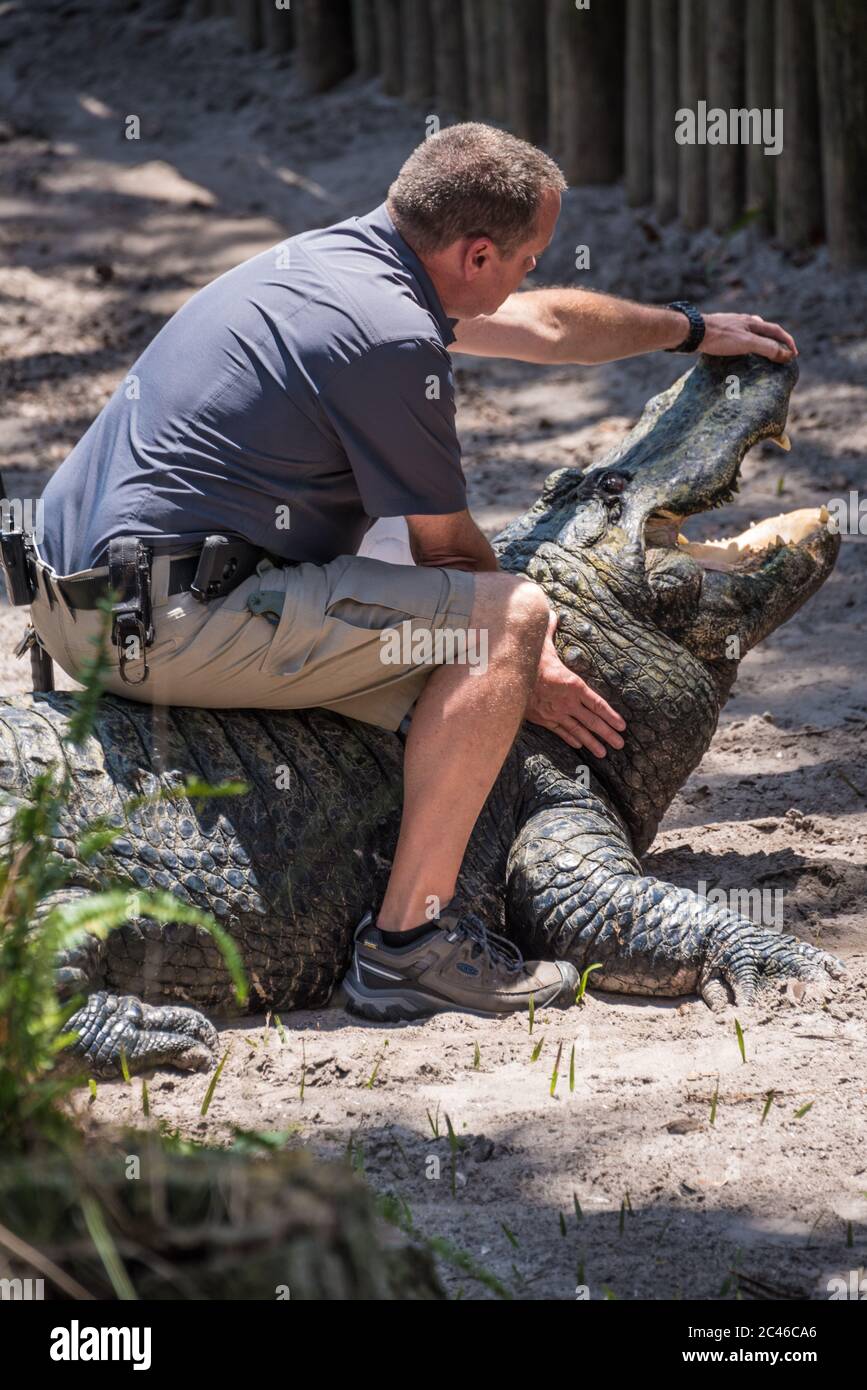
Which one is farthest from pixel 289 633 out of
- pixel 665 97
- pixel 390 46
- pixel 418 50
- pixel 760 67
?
pixel 390 46

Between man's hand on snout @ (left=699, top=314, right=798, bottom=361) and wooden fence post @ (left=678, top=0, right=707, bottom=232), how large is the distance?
3.29 metres

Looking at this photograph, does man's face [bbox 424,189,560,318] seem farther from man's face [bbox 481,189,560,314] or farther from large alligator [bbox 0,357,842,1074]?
large alligator [bbox 0,357,842,1074]

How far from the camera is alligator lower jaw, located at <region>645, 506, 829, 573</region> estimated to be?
163 inches

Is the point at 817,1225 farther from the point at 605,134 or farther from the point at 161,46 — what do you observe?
the point at 161,46

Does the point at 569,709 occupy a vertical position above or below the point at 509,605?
below

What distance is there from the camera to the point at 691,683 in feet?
13.3

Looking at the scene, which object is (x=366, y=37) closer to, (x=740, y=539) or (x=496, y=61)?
(x=496, y=61)

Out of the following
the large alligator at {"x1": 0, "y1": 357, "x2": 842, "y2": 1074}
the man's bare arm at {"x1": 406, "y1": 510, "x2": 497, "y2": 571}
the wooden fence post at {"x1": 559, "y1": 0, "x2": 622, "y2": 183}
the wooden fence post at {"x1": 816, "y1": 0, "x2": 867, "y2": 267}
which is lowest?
the large alligator at {"x1": 0, "y1": 357, "x2": 842, "y2": 1074}

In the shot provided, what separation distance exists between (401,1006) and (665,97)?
547 centimetres

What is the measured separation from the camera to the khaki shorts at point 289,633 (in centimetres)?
323

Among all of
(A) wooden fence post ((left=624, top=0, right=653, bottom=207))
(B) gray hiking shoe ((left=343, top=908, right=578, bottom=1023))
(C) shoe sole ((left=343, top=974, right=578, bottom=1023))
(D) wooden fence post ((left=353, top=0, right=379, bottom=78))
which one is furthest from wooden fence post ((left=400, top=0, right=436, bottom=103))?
(C) shoe sole ((left=343, top=974, right=578, bottom=1023))

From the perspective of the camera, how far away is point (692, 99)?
7.14m

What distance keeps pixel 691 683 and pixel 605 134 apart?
4.75 m
